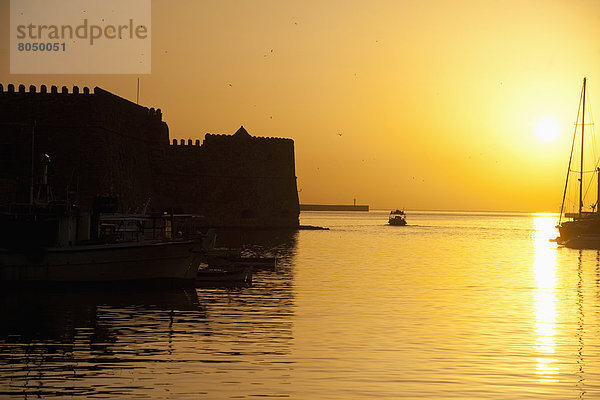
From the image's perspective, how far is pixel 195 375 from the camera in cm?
1197

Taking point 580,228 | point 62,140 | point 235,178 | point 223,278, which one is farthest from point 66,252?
point 235,178

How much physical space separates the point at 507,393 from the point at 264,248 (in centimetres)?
3707

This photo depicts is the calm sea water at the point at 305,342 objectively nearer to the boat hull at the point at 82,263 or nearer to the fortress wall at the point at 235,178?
A: the boat hull at the point at 82,263

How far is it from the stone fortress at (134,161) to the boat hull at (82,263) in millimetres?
1977

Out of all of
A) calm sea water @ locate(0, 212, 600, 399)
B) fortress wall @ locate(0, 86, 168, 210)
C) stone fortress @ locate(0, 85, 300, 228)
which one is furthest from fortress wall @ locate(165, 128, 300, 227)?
calm sea water @ locate(0, 212, 600, 399)

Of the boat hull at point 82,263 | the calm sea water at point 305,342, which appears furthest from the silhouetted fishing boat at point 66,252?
the calm sea water at point 305,342

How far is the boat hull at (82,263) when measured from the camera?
22.0m

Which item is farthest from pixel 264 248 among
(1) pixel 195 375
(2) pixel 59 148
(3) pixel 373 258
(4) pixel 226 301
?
(1) pixel 195 375

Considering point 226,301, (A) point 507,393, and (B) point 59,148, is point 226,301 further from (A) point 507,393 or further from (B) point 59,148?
(B) point 59,148

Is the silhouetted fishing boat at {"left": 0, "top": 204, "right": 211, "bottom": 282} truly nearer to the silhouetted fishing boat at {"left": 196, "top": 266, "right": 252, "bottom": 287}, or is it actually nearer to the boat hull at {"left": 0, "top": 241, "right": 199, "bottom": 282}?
the boat hull at {"left": 0, "top": 241, "right": 199, "bottom": 282}

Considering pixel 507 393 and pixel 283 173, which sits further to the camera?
pixel 283 173

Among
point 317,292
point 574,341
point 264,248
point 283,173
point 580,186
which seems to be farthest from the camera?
point 283,173

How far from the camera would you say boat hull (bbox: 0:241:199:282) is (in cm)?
2197

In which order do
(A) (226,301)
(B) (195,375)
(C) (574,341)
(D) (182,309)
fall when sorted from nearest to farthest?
(B) (195,375) → (C) (574,341) → (D) (182,309) → (A) (226,301)
